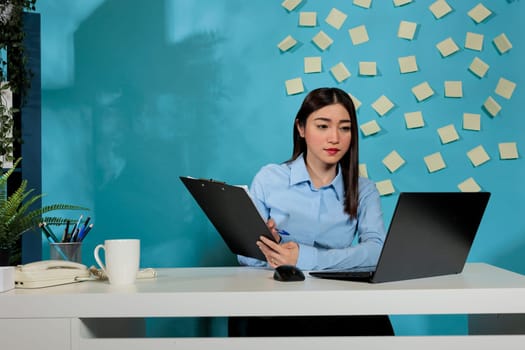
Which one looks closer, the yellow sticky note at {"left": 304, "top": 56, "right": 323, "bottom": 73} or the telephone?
the telephone

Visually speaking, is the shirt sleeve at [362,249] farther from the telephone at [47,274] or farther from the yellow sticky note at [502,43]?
the yellow sticky note at [502,43]

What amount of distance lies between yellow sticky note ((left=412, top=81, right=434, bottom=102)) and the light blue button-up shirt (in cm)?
68

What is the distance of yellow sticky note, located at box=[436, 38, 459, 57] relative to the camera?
2654 mm

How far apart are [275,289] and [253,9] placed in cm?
170

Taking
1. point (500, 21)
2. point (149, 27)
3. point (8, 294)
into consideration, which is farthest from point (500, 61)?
point (8, 294)

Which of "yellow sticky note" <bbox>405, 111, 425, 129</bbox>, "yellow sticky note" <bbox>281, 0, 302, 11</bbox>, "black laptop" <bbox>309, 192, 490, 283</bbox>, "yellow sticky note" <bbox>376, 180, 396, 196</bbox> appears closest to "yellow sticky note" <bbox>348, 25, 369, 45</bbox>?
"yellow sticky note" <bbox>281, 0, 302, 11</bbox>

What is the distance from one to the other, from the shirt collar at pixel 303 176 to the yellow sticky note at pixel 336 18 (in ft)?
2.46

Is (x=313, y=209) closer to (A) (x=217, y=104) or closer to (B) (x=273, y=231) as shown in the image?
(B) (x=273, y=231)

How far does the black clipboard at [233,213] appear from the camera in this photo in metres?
1.48

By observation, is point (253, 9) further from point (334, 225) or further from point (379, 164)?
point (334, 225)

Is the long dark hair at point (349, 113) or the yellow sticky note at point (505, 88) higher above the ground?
the yellow sticky note at point (505, 88)

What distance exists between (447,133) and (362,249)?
104cm

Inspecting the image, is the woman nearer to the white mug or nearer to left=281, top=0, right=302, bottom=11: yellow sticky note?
the white mug

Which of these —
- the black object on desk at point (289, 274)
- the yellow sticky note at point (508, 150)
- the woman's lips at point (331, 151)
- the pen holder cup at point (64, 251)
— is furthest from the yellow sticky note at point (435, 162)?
the pen holder cup at point (64, 251)
